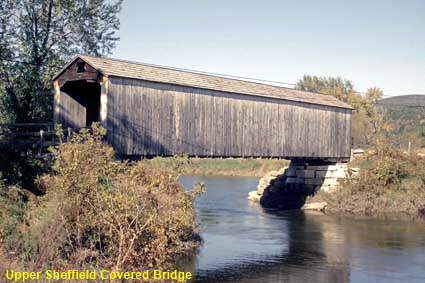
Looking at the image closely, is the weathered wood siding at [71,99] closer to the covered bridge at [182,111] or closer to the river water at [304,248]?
the covered bridge at [182,111]

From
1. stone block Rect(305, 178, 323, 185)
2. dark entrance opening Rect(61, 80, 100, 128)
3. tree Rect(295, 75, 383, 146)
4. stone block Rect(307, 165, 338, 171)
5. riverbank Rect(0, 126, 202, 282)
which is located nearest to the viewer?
riverbank Rect(0, 126, 202, 282)

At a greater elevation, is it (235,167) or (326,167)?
(326,167)

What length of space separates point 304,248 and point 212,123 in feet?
21.6

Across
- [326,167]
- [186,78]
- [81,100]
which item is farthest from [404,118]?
[81,100]

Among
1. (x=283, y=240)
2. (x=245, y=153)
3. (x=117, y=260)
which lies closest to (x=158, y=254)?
(x=117, y=260)

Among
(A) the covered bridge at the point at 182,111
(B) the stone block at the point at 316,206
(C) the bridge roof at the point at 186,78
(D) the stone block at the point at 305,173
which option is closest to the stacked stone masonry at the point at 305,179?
(D) the stone block at the point at 305,173

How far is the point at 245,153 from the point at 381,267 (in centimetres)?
989

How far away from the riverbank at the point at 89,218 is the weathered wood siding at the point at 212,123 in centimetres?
452

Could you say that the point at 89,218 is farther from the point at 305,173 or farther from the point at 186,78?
the point at 305,173

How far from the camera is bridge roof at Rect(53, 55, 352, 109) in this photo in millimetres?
19828

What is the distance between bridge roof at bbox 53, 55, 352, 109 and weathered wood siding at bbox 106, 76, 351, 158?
9.0 inches

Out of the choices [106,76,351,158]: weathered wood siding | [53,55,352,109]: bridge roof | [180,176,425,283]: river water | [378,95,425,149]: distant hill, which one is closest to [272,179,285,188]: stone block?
[106,76,351,158]: weathered wood siding

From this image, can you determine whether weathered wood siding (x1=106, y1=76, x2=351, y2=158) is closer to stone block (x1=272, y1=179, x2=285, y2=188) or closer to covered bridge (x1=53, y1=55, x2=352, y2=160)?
covered bridge (x1=53, y1=55, x2=352, y2=160)

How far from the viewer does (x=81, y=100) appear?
22156mm
